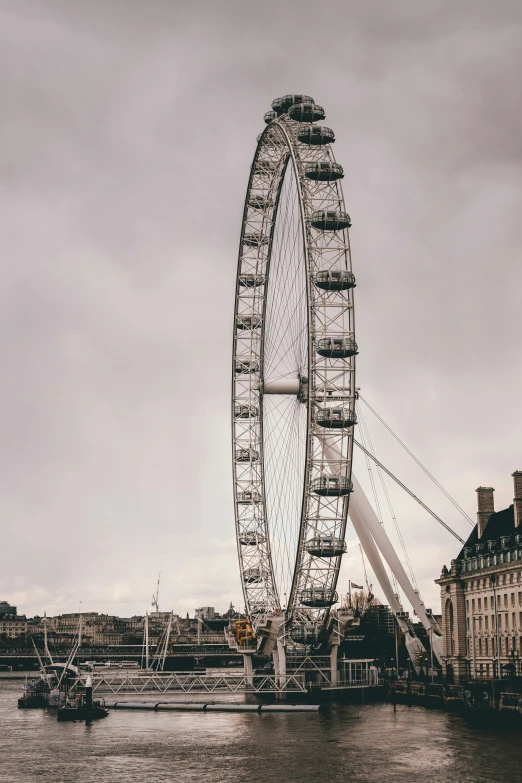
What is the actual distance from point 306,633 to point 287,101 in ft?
125

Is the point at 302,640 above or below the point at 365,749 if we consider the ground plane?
above

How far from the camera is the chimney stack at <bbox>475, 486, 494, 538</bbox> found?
95188 mm

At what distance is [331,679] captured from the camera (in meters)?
88.6

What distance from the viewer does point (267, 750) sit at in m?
53.8

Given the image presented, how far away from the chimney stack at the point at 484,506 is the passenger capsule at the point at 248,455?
1913cm

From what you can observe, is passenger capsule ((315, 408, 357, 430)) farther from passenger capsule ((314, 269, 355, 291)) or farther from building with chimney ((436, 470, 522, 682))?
building with chimney ((436, 470, 522, 682))

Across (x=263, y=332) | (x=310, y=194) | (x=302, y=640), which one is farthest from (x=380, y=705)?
(x=310, y=194)

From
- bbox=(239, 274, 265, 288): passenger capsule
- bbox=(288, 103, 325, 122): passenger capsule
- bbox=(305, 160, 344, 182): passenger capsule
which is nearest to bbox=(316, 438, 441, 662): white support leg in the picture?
bbox=(239, 274, 265, 288): passenger capsule

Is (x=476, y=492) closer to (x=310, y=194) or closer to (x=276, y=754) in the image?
(x=310, y=194)

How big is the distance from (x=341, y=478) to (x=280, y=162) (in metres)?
23.8

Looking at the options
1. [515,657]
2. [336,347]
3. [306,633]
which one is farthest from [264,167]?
[515,657]

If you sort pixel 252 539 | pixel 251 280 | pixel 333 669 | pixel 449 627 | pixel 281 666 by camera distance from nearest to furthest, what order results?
1. pixel 281 666
2. pixel 333 669
3. pixel 251 280
4. pixel 252 539
5. pixel 449 627

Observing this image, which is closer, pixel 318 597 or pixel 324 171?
pixel 324 171

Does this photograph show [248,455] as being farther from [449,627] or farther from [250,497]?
[449,627]
